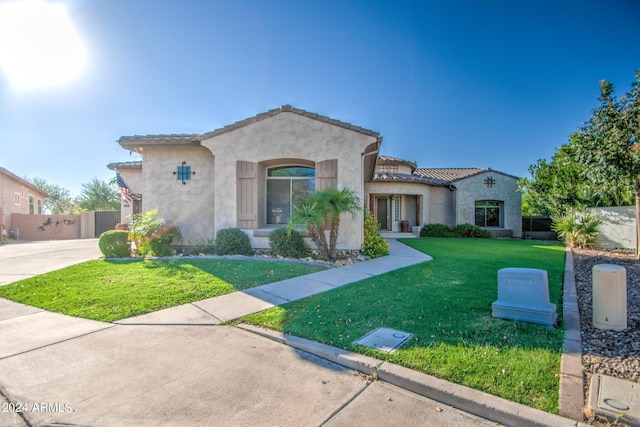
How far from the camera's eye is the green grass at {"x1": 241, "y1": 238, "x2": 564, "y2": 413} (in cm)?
304

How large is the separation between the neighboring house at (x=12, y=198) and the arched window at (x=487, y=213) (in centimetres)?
3173

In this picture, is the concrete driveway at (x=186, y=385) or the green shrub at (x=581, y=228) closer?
the concrete driveway at (x=186, y=385)

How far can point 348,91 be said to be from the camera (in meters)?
13.6

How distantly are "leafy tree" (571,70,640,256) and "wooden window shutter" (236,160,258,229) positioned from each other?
11.1m

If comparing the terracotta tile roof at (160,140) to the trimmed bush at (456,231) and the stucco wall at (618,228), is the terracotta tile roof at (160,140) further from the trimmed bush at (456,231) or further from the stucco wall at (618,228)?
the stucco wall at (618,228)

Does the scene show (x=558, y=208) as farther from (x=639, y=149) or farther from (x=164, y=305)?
(x=164, y=305)

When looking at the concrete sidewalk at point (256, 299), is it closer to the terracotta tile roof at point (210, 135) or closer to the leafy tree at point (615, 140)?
the terracotta tile roof at point (210, 135)

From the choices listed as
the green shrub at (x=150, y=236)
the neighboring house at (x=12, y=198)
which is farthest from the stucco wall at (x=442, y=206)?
the neighboring house at (x=12, y=198)

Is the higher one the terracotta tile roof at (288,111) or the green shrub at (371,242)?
the terracotta tile roof at (288,111)

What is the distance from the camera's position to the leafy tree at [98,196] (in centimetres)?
3419

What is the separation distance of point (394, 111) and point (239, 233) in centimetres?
1097

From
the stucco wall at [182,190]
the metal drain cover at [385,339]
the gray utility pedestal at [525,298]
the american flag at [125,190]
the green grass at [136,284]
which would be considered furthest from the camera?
the american flag at [125,190]

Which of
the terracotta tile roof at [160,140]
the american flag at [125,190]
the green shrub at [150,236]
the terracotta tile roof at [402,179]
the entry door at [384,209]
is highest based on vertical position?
the terracotta tile roof at [160,140]

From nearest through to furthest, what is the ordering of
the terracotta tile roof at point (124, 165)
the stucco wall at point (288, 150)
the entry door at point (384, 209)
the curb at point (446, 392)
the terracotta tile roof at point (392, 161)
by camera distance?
the curb at point (446, 392)
the stucco wall at point (288, 150)
the terracotta tile roof at point (124, 165)
the entry door at point (384, 209)
the terracotta tile roof at point (392, 161)
